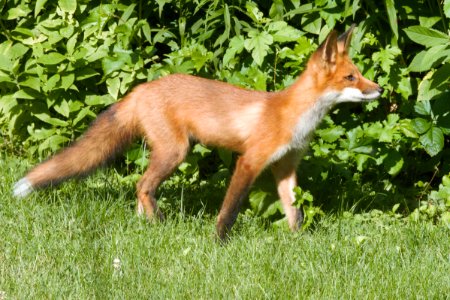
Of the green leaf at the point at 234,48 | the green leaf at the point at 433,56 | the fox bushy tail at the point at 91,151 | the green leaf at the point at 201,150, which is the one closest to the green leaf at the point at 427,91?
the green leaf at the point at 433,56

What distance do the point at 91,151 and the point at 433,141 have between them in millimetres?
2711

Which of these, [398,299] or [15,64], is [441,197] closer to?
[398,299]

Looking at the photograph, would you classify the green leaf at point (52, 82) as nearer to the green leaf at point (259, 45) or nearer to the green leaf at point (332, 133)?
the green leaf at point (259, 45)

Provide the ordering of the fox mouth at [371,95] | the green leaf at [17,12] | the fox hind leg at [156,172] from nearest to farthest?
the fox mouth at [371,95]
the fox hind leg at [156,172]
the green leaf at [17,12]

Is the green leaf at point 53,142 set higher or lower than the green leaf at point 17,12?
lower

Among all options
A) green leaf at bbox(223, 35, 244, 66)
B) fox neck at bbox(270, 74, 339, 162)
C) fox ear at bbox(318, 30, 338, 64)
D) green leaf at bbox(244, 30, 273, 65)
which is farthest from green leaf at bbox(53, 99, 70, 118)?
fox ear at bbox(318, 30, 338, 64)

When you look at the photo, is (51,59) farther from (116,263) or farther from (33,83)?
(116,263)

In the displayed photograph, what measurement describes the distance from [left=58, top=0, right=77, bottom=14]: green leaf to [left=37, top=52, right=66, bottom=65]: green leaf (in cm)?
40

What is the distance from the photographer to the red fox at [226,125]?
6.23m

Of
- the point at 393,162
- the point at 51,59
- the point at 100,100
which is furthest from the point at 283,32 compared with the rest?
the point at 51,59

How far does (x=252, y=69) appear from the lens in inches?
282

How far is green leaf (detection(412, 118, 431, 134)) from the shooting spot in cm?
683

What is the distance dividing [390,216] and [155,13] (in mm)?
2834

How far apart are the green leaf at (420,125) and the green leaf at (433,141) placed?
4cm
